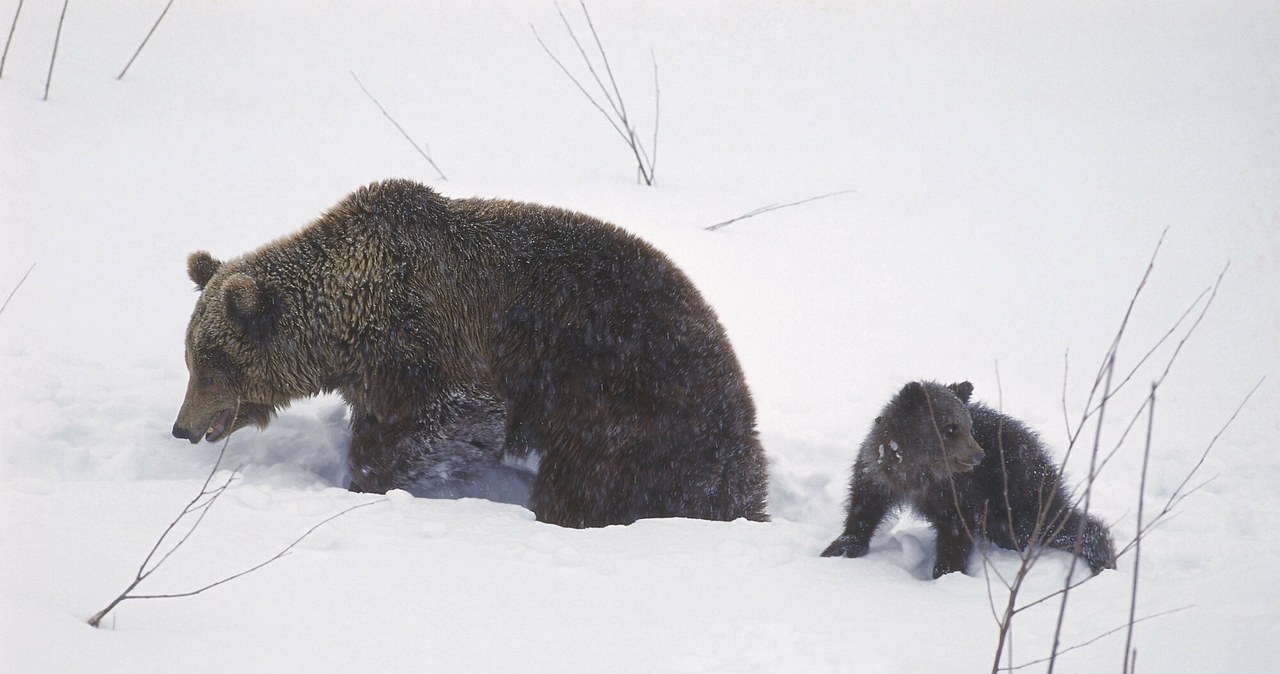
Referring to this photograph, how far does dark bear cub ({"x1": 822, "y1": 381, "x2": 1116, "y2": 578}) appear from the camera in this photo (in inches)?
187

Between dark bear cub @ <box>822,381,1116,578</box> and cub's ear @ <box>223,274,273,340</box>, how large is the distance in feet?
10.9

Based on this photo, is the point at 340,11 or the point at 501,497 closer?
the point at 501,497

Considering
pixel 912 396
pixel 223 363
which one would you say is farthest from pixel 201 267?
pixel 912 396

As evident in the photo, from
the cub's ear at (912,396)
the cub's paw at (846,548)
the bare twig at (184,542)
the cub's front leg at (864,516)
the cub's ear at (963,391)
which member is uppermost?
the cub's ear at (963,391)

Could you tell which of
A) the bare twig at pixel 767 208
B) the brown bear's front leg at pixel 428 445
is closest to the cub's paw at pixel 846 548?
the brown bear's front leg at pixel 428 445

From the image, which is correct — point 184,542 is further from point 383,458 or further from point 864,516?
point 864,516

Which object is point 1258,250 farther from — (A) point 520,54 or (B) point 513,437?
(A) point 520,54

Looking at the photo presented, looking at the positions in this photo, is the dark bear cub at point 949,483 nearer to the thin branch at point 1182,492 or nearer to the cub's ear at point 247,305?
the thin branch at point 1182,492

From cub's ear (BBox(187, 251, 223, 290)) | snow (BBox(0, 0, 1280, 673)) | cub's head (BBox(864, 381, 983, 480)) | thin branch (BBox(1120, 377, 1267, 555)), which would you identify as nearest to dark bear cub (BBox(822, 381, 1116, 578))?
cub's head (BBox(864, 381, 983, 480))

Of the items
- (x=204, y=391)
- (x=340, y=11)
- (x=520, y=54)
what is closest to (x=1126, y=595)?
(x=204, y=391)

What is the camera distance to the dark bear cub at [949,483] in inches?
187

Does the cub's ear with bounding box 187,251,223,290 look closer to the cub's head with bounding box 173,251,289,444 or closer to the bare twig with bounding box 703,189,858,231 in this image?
the cub's head with bounding box 173,251,289,444

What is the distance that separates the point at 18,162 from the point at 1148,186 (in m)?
10.6

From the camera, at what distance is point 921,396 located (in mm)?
4855
